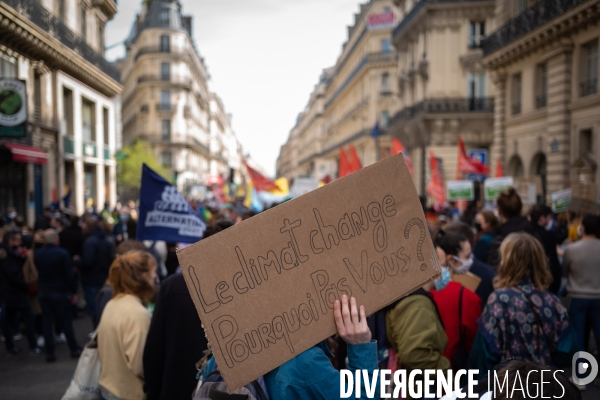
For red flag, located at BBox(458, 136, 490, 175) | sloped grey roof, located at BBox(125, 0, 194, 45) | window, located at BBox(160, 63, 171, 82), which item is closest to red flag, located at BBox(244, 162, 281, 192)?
red flag, located at BBox(458, 136, 490, 175)

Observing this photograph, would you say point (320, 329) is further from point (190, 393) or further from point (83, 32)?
point (83, 32)

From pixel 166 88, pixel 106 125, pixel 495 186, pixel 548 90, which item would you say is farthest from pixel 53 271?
pixel 166 88

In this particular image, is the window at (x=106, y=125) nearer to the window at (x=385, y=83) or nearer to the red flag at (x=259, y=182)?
the red flag at (x=259, y=182)

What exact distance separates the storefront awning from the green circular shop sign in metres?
4.75

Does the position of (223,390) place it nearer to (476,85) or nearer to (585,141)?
(585,141)

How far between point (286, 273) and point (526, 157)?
65.5 feet

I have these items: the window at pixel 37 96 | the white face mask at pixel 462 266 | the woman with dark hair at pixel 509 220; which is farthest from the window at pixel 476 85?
the white face mask at pixel 462 266

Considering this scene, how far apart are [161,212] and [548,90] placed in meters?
16.0

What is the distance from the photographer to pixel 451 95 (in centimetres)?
3017

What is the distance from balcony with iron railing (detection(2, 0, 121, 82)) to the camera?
17.4 m

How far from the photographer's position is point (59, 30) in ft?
67.7

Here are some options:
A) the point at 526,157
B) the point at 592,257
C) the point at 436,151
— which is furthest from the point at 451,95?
the point at 592,257

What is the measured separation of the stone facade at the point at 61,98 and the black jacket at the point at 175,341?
49.6 ft

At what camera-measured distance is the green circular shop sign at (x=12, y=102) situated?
1191 cm
